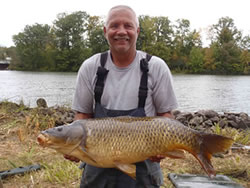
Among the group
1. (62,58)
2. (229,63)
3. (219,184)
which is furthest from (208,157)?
(229,63)

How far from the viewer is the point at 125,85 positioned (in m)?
2.28

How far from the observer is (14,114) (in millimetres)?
7656

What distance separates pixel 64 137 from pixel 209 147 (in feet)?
3.81

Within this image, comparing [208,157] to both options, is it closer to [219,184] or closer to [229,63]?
[219,184]

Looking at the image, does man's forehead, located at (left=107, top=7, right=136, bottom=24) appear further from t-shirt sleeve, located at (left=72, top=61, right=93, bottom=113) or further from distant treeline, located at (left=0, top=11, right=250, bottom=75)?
distant treeline, located at (left=0, top=11, right=250, bottom=75)

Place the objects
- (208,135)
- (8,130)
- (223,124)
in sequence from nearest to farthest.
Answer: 1. (208,135)
2. (8,130)
3. (223,124)

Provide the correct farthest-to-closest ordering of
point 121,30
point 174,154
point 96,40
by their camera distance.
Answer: point 96,40, point 121,30, point 174,154

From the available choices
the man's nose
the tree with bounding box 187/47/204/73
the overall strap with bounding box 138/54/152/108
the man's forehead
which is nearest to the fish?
the overall strap with bounding box 138/54/152/108

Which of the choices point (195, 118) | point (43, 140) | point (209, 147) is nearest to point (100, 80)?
point (43, 140)

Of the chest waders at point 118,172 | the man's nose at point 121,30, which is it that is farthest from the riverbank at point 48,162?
the man's nose at point 121,30

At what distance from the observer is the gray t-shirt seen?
2.28 m

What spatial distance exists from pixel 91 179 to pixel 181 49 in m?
55.1

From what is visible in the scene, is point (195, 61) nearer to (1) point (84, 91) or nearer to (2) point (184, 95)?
(2) point (184, 95)

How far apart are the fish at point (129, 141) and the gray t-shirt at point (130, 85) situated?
0.77 ft
